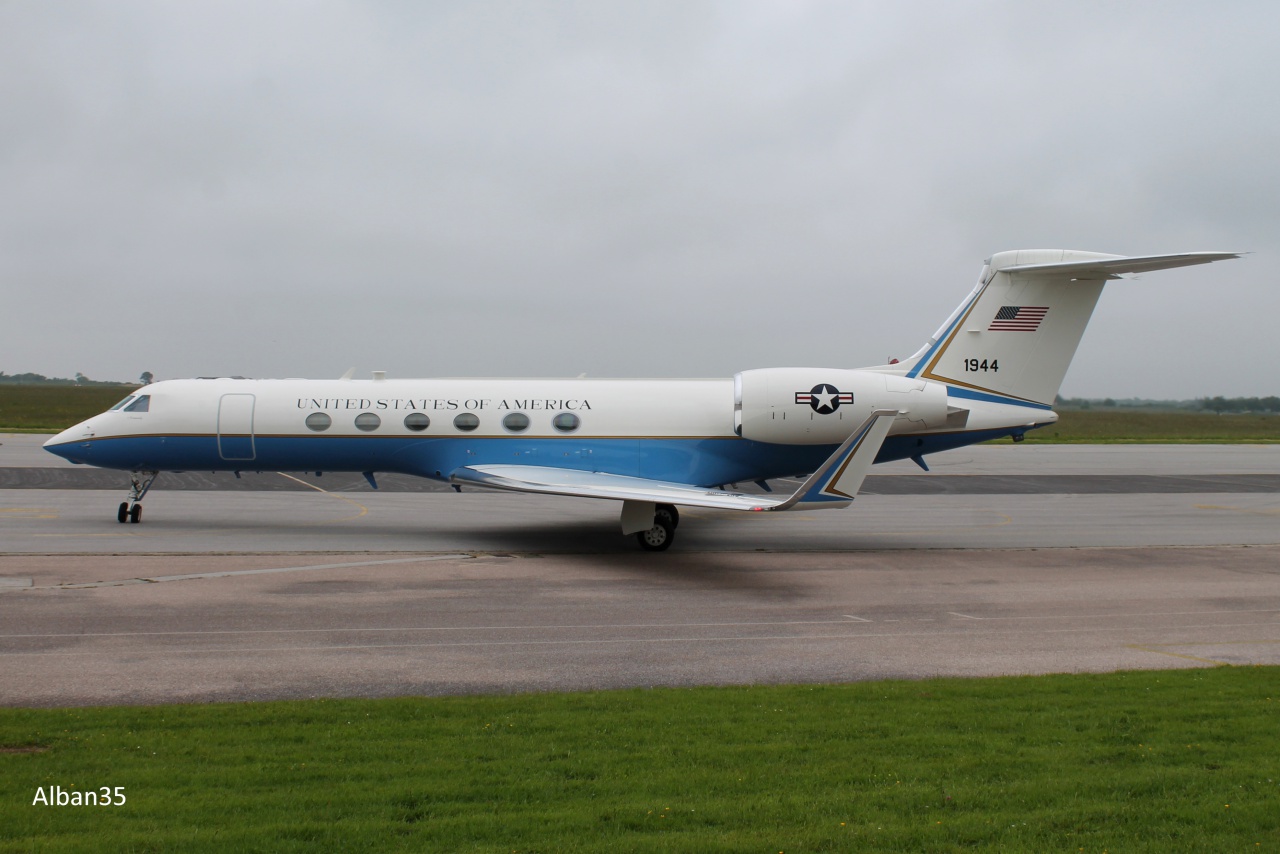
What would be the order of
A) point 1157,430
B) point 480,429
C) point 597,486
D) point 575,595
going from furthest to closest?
1. point 1157,430
2. point 480,429
3. point 597,486
4. point 575,595

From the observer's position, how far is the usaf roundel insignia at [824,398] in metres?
17.5

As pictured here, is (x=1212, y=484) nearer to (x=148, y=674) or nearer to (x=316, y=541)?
(x=316, y=541)

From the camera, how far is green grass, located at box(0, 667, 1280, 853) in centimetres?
517

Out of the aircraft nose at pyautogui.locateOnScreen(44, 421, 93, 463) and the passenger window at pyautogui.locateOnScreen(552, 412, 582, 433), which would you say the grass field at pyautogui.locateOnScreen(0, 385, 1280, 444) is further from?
the passenger window at pyautogui.locateOnScreen(552, 412, 582, 433)

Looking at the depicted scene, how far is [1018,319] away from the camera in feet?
61.0

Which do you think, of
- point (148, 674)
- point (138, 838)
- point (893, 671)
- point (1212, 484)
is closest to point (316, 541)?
point (148, 674)

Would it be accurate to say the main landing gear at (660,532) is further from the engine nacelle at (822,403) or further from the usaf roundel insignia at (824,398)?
the usaf roundel insignia at (824,398)

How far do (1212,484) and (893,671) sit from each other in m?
26.8

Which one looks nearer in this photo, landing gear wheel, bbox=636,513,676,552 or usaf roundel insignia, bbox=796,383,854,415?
usaf roundel insignia, bbox=796,383,854,415

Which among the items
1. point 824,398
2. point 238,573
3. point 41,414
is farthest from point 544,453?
point 41,414

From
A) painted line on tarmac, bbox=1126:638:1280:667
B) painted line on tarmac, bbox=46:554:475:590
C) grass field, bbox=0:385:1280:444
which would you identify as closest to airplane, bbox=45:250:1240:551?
painted line on tarmac, bbox=46:554:475:590

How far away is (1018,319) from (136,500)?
18.6 metres

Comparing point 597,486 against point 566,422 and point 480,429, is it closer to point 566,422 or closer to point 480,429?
point 566,422

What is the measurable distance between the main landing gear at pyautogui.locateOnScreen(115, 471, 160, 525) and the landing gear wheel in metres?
10.6
